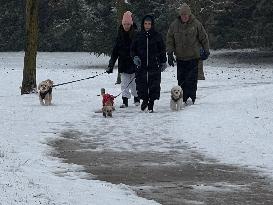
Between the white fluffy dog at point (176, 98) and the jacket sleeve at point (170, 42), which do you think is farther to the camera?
the jacket sleeve at point (170, 42)

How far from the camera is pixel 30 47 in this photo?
1784 centimetres

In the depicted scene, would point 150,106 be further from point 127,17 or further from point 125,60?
point 127,17

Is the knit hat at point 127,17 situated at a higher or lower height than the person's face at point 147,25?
higher

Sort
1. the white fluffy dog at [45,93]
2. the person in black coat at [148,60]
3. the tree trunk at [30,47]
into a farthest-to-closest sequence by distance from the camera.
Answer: the tree trunk at [30,47]
the white fluffy dog at [45,93]
the person in black coat at [148,60]

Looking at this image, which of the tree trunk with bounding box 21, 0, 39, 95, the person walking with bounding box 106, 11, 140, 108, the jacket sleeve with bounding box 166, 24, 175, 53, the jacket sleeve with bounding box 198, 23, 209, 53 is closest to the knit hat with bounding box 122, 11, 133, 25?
the person walking with bounding box 106, 11, 140, 108

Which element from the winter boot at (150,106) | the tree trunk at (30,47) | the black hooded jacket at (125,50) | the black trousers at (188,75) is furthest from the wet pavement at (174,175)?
the tree trunk at (30,47)

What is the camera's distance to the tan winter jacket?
537 inches

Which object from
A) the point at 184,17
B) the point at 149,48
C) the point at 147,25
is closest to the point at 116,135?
the point at 149,48

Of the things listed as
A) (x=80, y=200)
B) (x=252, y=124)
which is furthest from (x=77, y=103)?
(x=80, y=200)

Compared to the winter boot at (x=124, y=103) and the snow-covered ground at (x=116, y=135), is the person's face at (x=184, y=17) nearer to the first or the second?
the snow-covered ground at (x=116, y=135)

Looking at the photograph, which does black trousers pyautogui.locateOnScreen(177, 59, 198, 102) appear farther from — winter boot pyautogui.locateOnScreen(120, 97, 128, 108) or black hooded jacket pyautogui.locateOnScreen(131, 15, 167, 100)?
winter boot pyautogui.locateOnScreen(120, 97, 128, 108)

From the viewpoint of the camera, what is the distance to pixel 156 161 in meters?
8.02

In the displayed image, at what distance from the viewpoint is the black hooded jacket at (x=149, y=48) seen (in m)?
13.1

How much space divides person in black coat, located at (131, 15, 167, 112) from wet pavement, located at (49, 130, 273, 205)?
4.05 metres
